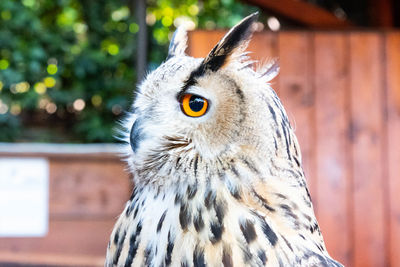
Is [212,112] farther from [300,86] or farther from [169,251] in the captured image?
[300,86]

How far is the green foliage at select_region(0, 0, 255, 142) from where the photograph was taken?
4125mm

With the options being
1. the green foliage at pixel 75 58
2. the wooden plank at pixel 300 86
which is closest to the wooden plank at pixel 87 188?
the wooden plank at pixel 300 86

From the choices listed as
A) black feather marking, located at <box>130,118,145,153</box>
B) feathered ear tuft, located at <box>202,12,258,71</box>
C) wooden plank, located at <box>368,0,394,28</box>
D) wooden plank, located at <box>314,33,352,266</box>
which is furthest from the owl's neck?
wooden plank, located at <box>368,0,394,28</box>

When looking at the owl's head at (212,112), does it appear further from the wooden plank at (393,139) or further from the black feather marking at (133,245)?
the wooden plank at (393,139)

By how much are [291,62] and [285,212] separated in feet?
5.99

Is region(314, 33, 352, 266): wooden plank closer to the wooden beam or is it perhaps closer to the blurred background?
the blurred background

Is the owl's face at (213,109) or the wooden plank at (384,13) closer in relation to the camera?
the owl's face at (213,109)

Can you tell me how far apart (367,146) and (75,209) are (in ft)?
5.57

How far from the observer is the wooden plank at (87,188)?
8.84 ft

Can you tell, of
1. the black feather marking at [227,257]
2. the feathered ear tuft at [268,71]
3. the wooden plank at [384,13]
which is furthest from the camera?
the wooden plank at [384,13]

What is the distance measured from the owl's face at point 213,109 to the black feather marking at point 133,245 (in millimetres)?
124

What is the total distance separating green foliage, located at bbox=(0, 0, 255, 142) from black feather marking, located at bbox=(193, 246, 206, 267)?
11.0 ft

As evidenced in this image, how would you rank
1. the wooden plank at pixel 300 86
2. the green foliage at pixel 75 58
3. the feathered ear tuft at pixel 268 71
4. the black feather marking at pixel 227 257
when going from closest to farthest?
1. the black feather marking at pixel 227 257
2. the feathered ear tuft at pixel 268 71
3. the wooden plank at pixel 300 86
4. the green foliage at pixel 75 58

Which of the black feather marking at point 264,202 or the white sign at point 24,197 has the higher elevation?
the black feather marking at point 264,202
